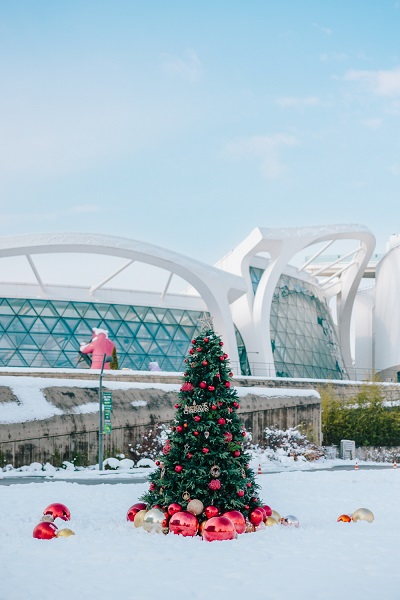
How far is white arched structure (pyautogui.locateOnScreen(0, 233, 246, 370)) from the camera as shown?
3806 centimetres

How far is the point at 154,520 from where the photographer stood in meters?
11.9

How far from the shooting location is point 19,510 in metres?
14.2

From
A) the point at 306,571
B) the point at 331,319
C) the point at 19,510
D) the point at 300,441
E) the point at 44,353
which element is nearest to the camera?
the point at 306,571

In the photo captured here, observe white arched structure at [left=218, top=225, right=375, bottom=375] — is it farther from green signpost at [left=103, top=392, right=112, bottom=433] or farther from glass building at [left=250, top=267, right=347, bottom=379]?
green signpost at [left=103, top=392, right=112, bottom=433]

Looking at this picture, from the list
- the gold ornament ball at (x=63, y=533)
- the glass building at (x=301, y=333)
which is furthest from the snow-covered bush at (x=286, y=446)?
the gold ornament ball at (x=63, y=533)

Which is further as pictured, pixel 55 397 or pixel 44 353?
pixel 44 353

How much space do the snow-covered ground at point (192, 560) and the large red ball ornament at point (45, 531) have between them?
15 cm

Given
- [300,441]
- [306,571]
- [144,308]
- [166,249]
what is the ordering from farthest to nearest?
[144,308] → [166,249] → [300,441] → [306,571]

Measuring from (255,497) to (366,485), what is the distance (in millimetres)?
7607

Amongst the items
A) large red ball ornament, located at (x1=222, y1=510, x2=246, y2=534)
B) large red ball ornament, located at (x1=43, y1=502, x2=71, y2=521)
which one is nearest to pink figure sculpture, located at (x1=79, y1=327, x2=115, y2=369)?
large red ball ornament, located at (x1=43, y1=502, x2=71, y2=521)

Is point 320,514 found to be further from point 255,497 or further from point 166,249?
point 166,249

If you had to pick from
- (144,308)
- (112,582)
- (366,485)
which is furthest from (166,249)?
(112,582)

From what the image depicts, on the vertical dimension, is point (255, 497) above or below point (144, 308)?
below

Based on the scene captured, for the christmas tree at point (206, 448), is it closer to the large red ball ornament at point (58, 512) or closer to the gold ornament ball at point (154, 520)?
the gold ornament ball at point (154, 520)
